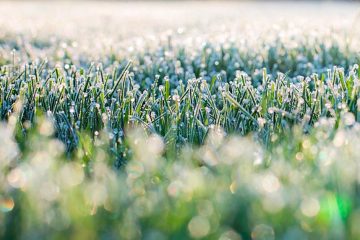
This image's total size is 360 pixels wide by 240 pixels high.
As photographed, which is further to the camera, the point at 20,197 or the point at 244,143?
the point at 244,143

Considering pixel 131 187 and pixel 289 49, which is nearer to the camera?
pixel 131 187

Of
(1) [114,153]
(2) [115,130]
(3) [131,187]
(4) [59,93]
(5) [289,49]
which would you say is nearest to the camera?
(3) [131,187]

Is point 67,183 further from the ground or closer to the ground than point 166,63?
further from the ground

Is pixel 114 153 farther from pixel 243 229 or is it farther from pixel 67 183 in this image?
pixel 243 229

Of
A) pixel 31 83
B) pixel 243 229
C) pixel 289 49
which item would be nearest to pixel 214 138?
pixel 243 229

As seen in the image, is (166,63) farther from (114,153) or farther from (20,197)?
(20,197)

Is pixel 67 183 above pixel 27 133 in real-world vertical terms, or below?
above

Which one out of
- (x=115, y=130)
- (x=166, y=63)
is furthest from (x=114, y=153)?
(x=166, y=63)

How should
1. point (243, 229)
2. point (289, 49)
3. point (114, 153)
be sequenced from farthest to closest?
1. point (289, 49)
2. point (114, 153)
3. point (243, 229)

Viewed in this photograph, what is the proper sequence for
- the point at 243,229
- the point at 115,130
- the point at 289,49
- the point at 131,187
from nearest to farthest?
1. the point at 243,229
2. the point at 131,187
3. the point at 115,130
4. the point at 289,49
